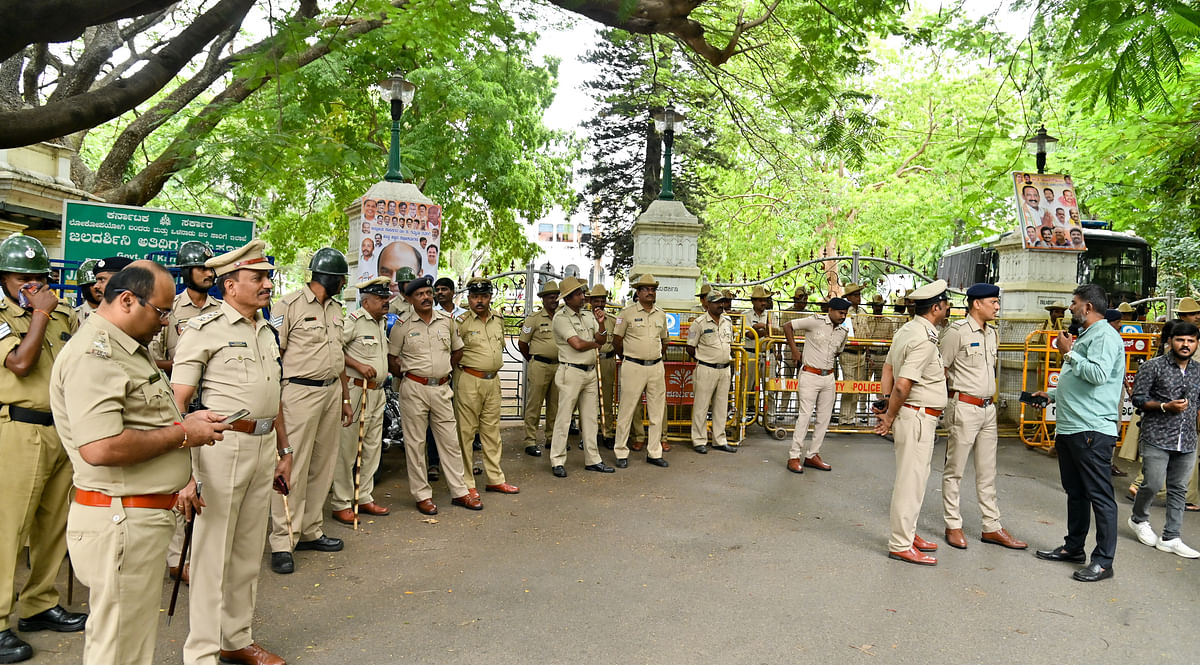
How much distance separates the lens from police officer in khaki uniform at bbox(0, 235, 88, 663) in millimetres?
4066

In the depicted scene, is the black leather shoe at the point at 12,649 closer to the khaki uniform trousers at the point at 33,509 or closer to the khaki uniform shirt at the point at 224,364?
the khaki uniform trousers at the point at 33,509

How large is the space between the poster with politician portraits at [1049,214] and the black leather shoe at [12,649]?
12.1 meters

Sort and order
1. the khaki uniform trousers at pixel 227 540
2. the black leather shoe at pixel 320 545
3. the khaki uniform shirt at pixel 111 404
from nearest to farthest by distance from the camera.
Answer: the khaki uniform shirt at pixel 111 404, the khaki uniform trousers at pixel 227 540, the black leather shoe at pixel 320 545

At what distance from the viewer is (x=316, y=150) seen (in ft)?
28.1

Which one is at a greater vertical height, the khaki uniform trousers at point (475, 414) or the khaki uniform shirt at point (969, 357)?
the khaki uniform shirt at point (969, 357)

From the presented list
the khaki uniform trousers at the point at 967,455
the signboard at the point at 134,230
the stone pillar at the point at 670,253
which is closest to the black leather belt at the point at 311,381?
the signboard at the point at 134,230

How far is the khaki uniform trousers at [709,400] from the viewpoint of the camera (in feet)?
31.4

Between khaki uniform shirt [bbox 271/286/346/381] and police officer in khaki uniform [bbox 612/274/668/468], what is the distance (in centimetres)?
402

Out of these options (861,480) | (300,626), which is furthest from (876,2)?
(300,626)

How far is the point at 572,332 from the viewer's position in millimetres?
8250

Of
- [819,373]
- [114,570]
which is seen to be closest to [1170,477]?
[819,373]

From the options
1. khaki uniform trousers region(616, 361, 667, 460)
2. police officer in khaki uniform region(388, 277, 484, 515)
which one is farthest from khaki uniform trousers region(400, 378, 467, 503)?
khaki uniform trousers region(616, 361, 667, 460)

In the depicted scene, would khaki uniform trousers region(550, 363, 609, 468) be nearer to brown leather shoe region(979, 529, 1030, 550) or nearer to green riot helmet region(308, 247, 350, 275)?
green riot helmet region(308, 247, 350, 275)

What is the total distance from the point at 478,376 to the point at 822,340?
4.11m
